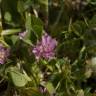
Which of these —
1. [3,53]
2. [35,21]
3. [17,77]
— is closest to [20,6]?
[35,21]

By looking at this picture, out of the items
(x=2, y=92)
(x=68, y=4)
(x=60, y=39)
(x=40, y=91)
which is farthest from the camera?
(x=68, y=4)

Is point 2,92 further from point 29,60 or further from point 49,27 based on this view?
point 49,27

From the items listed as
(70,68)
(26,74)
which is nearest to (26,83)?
(26,74)

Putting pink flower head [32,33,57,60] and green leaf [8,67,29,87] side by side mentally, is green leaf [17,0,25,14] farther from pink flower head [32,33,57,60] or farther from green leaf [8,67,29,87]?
green leaf [8,67,29,87]

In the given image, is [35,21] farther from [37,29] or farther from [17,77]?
[17,77]

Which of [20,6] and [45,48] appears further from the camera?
[20,6]

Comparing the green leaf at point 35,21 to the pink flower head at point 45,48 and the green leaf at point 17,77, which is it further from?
the green leaf at point 17,77
